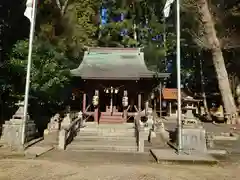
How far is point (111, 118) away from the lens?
19484 mm

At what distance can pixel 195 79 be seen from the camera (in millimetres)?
40500

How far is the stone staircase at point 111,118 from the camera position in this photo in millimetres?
19297

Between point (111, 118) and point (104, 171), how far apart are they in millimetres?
11580

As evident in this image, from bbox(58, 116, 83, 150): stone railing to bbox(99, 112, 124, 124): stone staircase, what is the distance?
2.67 m

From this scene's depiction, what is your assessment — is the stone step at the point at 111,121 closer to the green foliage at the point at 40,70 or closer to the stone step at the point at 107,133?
the stone step at the point at 107,133

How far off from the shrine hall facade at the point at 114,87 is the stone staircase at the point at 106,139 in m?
1.59

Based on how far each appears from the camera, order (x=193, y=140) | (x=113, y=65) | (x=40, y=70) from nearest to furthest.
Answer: (x=193, y=140) → (x=40, y=70) → (x=113, y=65)

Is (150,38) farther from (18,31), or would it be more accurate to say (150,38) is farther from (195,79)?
(18,31)

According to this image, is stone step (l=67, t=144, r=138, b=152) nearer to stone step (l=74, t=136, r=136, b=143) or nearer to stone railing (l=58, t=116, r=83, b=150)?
stone railing (l=58, t=116, r=83, b=150)

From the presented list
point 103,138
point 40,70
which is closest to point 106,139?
point 103,138

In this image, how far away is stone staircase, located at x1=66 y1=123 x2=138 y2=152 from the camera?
43.7 feet

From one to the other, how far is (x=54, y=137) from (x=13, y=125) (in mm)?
2681

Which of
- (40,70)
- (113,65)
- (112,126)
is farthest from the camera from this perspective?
(113,65)

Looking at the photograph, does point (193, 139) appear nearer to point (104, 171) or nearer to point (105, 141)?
point (105, 141)
